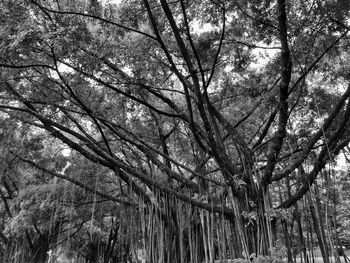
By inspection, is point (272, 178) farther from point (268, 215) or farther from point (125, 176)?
point (125, 176)

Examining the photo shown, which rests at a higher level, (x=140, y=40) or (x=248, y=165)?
(x=140, y=40)

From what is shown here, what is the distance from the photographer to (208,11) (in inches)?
109

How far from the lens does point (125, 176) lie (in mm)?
3100

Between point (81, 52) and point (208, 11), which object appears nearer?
point (81, 52)

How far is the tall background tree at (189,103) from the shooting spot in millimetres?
2283

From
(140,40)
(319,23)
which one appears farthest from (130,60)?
(319,23)

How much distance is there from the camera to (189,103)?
7.92ft

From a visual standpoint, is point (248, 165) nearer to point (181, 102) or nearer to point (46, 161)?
point (181, 102)

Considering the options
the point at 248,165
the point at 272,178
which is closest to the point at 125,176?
the point at 248,165

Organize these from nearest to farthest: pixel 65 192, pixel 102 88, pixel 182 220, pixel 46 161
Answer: pixel 182 220
pixel 102 88
pixel 65 192
pixel 46 161

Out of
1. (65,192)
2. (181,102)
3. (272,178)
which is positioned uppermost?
(181,102)

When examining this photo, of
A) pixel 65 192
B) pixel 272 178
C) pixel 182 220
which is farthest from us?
pixel 65 192

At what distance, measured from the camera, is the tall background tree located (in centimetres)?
228

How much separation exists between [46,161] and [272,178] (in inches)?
A: 129
